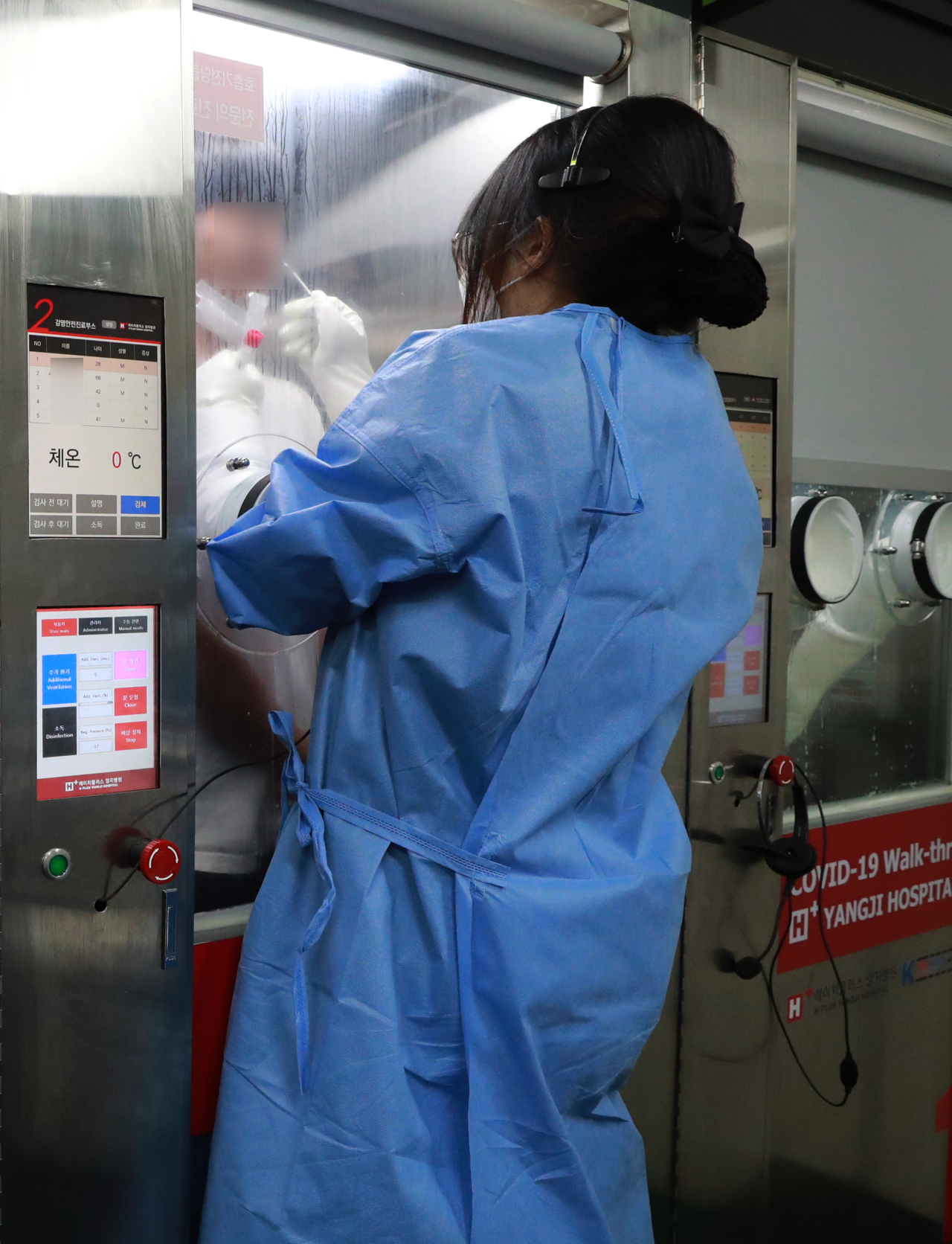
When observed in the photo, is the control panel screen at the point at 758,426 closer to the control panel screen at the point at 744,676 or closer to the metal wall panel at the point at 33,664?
the control panel screen at the point at 744,676

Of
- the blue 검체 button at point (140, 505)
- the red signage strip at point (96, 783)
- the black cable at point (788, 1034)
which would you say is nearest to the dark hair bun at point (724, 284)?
the blue 검체 button at point (140, 505)

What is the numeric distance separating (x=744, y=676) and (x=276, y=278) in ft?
3.23

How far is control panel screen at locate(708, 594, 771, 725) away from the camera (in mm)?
1875

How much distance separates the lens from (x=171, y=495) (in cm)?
133

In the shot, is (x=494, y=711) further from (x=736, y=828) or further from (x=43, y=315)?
(x=736, y=828)

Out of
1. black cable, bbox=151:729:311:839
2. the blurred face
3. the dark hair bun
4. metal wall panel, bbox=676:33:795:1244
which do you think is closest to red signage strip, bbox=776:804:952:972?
metal wall panel, bbox=676:33:795:1244

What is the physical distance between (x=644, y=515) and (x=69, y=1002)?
2.79ft

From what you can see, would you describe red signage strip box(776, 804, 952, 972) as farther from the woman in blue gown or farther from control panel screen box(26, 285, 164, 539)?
control panel screen box(26, 285, 164, 539)

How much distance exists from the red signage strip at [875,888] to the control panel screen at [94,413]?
1382 mm

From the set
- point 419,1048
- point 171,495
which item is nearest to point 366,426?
point 171,495

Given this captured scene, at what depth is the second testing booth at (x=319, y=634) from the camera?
1.27m

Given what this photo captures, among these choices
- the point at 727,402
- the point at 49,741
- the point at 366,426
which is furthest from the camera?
the point at 727,402

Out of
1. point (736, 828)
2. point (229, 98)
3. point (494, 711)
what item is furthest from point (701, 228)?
point (736, 828)

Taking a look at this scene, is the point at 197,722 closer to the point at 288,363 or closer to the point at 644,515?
the point at 288,363
